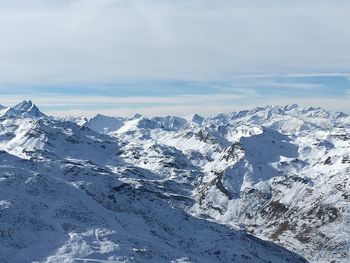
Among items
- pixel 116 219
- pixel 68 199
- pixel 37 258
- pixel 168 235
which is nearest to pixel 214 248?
pixel 168 235

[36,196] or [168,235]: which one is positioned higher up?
[36,196]

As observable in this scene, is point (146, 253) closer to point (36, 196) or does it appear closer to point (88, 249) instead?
point (88, 249)

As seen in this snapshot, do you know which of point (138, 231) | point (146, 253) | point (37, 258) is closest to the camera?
point (37, 258)

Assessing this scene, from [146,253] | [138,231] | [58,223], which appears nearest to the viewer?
[146,253]

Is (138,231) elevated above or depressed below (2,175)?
below

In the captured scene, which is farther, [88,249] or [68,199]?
[68,199]

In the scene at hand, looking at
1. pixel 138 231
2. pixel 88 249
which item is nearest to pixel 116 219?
pixel 138 231

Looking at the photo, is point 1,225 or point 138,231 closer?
point 1,225

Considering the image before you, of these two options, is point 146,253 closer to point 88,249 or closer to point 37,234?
point 88,249

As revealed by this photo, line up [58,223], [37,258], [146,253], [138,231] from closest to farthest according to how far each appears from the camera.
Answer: [37,258] < [146,253] < [58,223] < [138,231]
